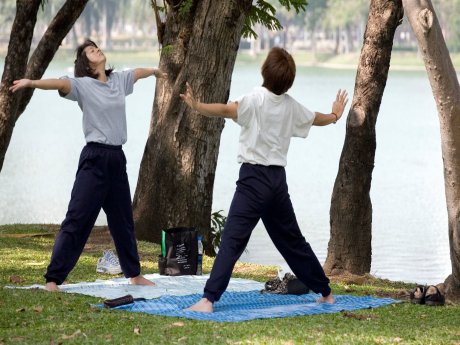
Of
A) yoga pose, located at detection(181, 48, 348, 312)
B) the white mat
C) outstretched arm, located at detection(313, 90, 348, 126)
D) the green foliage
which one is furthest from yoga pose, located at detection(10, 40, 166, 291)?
the green foliage

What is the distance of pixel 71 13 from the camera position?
16234mm

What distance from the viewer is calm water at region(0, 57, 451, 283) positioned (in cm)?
2445

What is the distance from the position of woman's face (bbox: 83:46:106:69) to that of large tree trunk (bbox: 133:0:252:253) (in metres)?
4.88

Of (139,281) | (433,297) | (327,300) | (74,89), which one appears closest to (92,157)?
(74,89)

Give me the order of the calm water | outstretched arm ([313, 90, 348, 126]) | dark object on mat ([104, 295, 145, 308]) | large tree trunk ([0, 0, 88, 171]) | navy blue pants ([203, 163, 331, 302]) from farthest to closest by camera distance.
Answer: the calm water → large tree trunk ([0, 0, 88, 171]) → outstretched arm ([313, 90, 348, 126]) → dark object on mat ([104, 295, 145, 308]) → navy blue pants ([203, 163, 331, 302])

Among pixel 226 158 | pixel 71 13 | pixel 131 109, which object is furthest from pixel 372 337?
pixel 131 109

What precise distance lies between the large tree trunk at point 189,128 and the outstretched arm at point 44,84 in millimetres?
5138

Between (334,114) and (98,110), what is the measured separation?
69.3 inches

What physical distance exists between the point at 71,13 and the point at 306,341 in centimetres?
947

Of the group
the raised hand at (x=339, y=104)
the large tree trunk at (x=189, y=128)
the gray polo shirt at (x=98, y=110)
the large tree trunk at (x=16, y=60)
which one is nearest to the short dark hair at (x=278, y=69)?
the raised hand at (x=339, y=104)

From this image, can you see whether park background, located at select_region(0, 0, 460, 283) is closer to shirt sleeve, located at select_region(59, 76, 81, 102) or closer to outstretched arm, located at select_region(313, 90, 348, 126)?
outstretched arm, located at select_region(313, 90, 348, 126)

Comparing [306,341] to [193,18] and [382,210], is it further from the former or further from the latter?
[382,210]

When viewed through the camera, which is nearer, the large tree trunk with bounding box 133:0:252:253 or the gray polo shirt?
the gray polo shirt

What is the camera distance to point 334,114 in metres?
9.20
